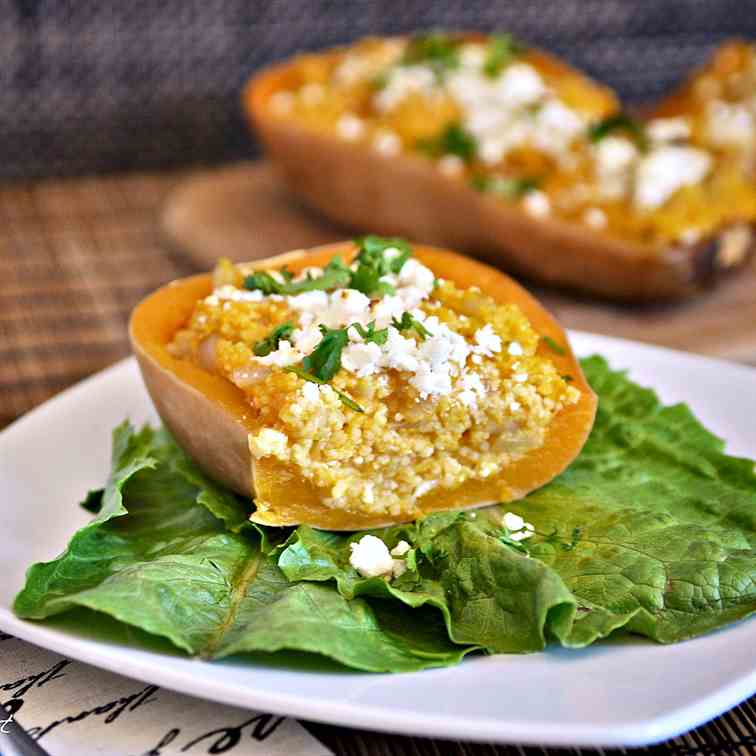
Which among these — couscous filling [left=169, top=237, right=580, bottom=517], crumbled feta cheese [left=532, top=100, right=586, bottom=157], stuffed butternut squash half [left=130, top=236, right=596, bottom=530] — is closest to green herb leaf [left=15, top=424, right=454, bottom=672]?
stuffed butternut squash half [left=130, top=236, right=596, bottom=530]

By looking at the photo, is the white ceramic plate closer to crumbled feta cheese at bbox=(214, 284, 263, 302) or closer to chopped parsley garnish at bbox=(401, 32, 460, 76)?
crumbled feta cheese at bbox=(214, 284, 263, 302)

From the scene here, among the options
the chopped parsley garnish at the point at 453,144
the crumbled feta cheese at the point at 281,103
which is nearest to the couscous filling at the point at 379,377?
the chopped parsley garnish at the point at 453,144

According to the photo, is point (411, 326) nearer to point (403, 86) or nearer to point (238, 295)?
point (238, 295)

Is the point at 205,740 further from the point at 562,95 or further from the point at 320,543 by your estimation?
the point at 562,95

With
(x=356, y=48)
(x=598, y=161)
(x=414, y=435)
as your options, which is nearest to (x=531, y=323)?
(x=414, y=435)

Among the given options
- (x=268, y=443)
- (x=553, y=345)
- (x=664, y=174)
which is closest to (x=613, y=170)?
(x=664, y=174)
